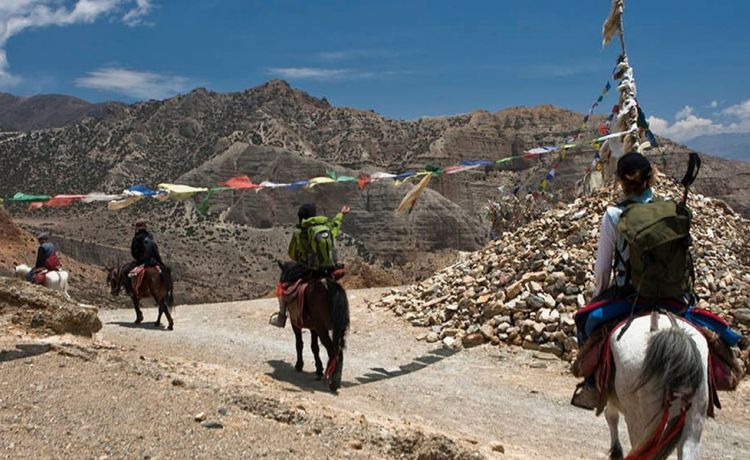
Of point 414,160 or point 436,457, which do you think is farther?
point 414,160

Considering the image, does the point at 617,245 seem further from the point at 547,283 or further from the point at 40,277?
the point at 40,277

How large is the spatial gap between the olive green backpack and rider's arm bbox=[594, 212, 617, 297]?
156 millimetres

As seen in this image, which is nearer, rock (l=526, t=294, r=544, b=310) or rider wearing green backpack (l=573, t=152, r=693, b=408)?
rider wearing green backpack (l=573, t=152, r=693, b=408)

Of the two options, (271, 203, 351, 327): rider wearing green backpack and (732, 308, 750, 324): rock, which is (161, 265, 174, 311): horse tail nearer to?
(271, 203, 351, 327): rider wearing green backpack

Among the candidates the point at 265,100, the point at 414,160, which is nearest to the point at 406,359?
the point at 414,160

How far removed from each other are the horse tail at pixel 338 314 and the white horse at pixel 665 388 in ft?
13.4

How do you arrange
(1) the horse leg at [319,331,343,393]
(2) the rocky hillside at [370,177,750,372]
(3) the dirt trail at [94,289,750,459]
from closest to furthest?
1. (3) the dirt trail at [94,289,750,459]
2. (1) the horse leg at [319,331,343,393]
3. (2) the rocky hillside at [370,177,750,372]

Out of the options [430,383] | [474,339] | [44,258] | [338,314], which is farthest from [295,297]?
[44,258]

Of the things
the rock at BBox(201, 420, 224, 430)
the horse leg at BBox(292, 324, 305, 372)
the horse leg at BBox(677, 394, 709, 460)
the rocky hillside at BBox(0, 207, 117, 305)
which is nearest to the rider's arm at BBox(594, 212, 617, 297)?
the horse leg at BBox(677, 394, 709, 460)

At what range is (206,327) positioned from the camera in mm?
12641

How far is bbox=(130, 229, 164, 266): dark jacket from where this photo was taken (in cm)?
1169

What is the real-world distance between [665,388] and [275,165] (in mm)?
63803

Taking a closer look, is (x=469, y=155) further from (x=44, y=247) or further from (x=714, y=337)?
(x=714, y=337)

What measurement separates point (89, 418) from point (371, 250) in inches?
1926
